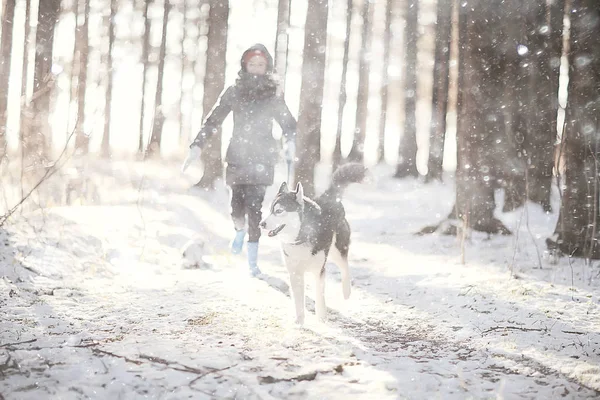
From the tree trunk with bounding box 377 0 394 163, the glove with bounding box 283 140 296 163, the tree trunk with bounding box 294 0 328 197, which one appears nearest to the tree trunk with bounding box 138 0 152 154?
the tree trunk with bounding box 377 0 394 163

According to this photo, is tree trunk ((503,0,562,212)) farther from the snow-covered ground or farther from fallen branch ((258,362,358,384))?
fallen branch ((258,362,358,384))

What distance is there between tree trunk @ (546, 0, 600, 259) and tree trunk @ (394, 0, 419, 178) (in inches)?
408

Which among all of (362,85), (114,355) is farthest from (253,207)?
(362,85)

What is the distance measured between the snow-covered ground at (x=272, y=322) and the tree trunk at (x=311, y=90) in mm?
1743

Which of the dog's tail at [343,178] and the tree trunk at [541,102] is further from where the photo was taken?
the tree trunk at [541,102]

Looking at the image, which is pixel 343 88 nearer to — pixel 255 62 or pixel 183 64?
pixel 183 64

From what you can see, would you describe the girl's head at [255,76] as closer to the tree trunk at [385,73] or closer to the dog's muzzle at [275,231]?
the dog's muzzle at [275,231]

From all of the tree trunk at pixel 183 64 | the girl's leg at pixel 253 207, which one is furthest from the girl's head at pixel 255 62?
the tree trunk at pixel 183 64

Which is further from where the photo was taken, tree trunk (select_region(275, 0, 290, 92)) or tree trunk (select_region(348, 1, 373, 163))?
tree trunk (select_region(348, 1, 373, 163))

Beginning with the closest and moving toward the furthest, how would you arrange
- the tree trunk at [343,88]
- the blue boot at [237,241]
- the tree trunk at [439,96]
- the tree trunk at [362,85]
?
1. the blue boot at [237,241]
2. the tree trunk at [439,96]
3. the tree trunk at [343,88]
4. the tree trunk at [362,85]

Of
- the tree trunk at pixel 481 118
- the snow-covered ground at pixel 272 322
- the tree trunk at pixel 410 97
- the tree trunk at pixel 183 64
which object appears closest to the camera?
the snow-covered ground at pixel 272 322

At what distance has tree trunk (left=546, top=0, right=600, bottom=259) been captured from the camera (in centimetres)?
482

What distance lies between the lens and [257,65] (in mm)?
4863

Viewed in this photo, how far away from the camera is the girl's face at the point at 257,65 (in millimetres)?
4855
